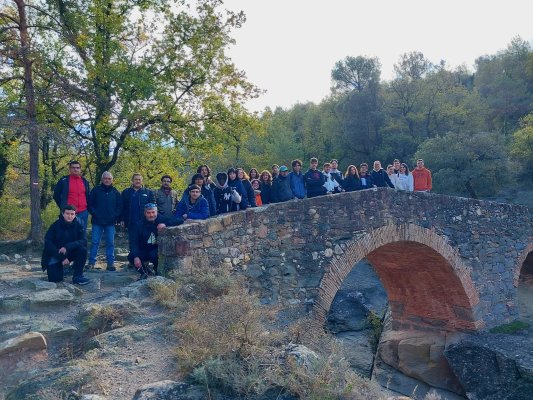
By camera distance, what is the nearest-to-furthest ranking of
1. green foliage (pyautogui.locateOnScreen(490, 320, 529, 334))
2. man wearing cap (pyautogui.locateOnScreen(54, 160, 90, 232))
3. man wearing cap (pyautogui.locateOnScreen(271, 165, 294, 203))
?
man wearing cap (pyautogui.locateOnScreen(54, 160, 90, 232)), man wearing cap (pyautogui.locateOnScreen(271, 165, 294, 203)), green foliage (pyautogui.locateOnScreen(490, 320, 529, 334))

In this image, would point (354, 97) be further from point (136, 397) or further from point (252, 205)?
point (136, 397)

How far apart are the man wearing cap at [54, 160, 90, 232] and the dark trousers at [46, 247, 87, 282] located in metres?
0.63

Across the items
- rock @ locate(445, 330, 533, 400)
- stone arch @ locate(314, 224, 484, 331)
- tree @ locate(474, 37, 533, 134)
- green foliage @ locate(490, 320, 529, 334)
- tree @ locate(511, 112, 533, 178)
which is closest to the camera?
stone arch @ locate(314, 224, 484, 331)

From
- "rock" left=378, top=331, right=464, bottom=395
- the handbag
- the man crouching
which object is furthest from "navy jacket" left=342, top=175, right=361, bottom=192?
"rock" left=378, top=331, right=464, bottom=395

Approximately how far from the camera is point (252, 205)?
7.78 meters

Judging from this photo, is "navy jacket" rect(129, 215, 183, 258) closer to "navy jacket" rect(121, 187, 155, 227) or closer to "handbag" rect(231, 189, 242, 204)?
"navy jacket" rect(121, 187, 155, 227)

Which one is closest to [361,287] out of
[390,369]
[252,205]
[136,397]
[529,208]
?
[390,369]

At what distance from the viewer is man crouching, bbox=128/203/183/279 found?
6418mm

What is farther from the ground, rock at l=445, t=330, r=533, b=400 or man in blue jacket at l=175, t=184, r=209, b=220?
man in blue jacket at l=175, t=184, r=209, b=220

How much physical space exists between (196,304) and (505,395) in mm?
8625

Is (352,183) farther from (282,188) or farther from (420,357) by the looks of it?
(420,357)

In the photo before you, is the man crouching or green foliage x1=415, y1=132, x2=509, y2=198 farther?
green foliage x1=415, y1=132, x2=509, y2=198

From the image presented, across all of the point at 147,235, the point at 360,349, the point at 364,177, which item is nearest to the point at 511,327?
the point at 360,349

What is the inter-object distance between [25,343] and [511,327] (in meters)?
11.8
